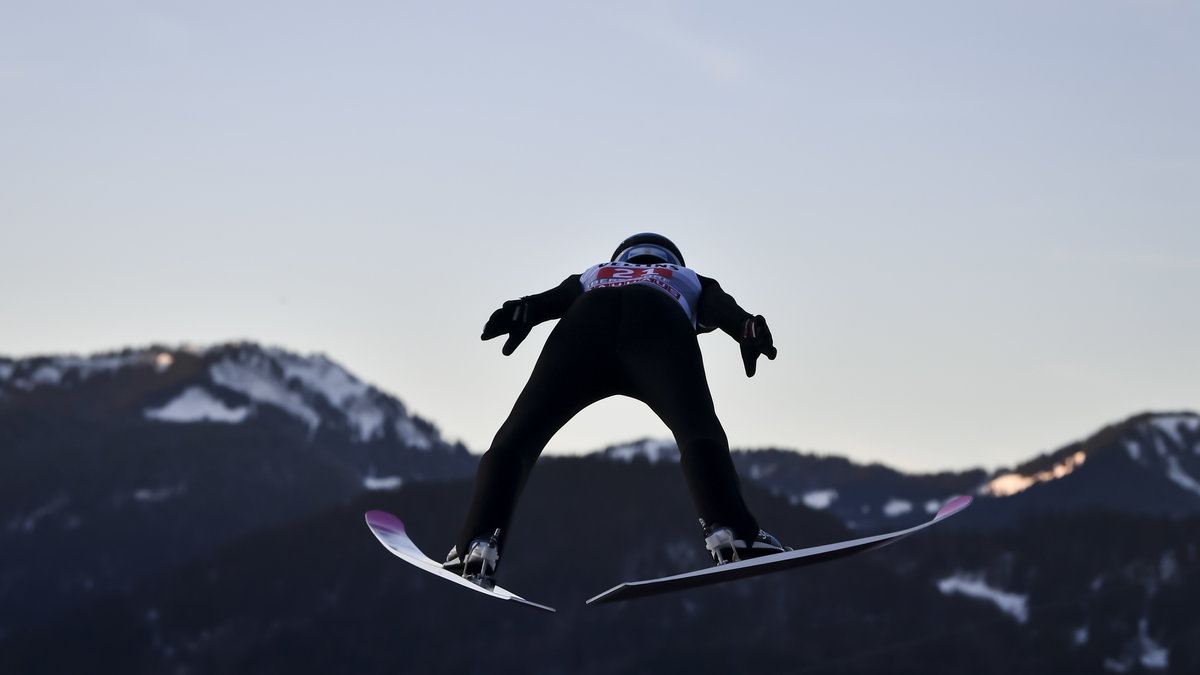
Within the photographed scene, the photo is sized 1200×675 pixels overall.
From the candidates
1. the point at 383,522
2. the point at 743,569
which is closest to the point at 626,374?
the point at 743,569

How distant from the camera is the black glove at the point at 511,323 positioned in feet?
36.6

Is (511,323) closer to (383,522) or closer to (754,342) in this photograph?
(754,342)

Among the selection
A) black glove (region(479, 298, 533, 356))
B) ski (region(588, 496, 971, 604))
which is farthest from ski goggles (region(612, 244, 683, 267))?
ski (region(588, 496, 971, 604))

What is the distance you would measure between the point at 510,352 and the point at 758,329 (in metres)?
1.79

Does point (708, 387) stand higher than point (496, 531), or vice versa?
point (708, 387)

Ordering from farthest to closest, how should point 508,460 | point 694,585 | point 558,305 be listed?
point 558,305
point 508,460
point 694,585

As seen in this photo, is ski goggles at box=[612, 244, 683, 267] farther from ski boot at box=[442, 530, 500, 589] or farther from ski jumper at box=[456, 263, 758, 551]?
ski boot at box=[442, 530, 500, 589]

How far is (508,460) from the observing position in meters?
10.8

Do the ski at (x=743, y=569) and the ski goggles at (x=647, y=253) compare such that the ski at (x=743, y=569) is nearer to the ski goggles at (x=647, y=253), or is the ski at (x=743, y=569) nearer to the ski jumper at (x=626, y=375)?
the ski jumper at (x=626, y=375)

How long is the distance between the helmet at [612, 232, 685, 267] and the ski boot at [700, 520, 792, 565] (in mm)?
2349

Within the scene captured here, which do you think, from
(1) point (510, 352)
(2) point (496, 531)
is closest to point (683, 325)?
(1) point (510, 352)

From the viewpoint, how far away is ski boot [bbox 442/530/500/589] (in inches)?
410

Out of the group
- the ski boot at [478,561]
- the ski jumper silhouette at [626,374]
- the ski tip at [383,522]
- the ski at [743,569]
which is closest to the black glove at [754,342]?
the ski jumper silhouette at [626,374]

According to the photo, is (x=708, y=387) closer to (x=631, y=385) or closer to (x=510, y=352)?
(x=631, y=385)
